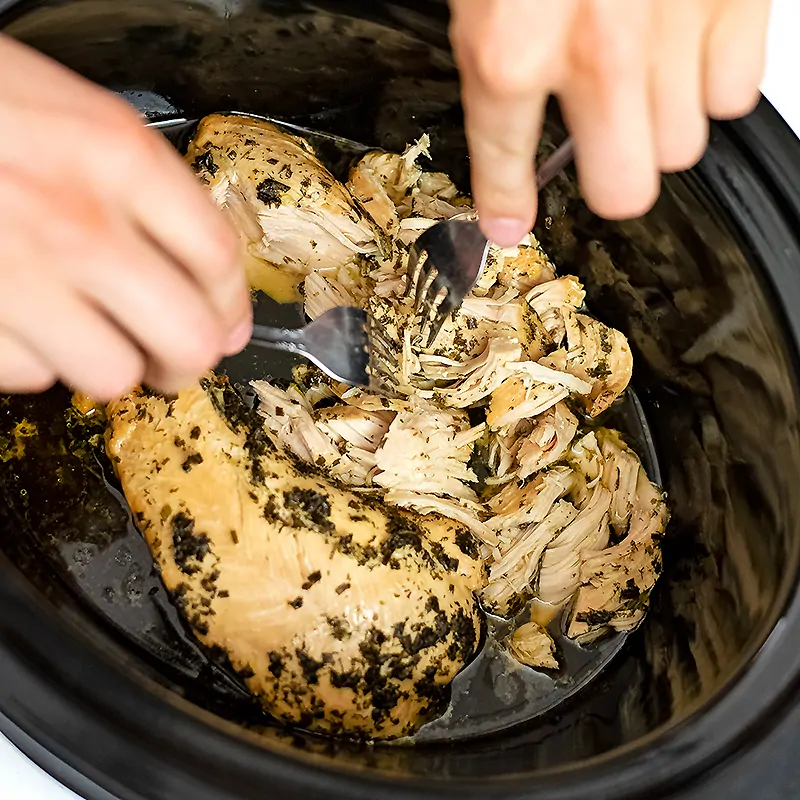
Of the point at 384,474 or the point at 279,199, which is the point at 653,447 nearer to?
the point at 384,474

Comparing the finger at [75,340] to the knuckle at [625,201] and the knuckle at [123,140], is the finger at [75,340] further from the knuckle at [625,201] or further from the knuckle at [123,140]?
the knuckle at [625,201]

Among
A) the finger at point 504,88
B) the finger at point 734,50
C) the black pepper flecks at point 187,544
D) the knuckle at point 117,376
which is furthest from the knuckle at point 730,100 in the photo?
the black pepper flecks at point 187,544

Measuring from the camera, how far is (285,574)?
89cm

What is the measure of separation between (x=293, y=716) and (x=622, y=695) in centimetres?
43

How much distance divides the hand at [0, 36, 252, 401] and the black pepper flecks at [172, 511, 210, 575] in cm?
39

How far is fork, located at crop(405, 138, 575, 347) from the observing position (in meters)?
1.02

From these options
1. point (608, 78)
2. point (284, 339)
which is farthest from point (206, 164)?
point (608, 78)

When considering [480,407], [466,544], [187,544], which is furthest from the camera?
[480,407]

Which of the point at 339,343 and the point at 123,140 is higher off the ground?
the point at 123,140

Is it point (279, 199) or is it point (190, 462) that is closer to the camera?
point (190, 462)

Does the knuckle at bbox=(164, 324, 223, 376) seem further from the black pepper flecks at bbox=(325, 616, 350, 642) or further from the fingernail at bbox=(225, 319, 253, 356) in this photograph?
the black pepper flecks at bbox=(325, 616, 350, 642)

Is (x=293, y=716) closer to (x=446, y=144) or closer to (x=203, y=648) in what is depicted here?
(x=203, y=648)

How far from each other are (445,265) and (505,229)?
1.37 feet

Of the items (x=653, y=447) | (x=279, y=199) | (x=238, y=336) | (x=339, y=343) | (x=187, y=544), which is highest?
(x=238, y=336)
